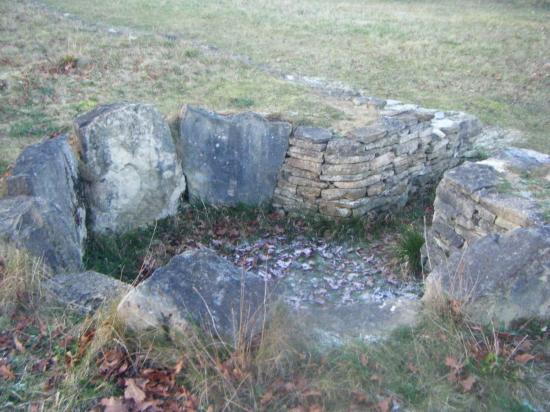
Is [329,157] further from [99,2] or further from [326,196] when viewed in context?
[99,2]

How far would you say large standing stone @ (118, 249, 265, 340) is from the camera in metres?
3.03

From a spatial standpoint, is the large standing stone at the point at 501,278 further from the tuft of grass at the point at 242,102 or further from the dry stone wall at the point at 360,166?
the tuft of grass at the point at 242,102

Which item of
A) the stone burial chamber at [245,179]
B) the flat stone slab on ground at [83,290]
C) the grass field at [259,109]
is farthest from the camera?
the stone burial chamber at [245,179]

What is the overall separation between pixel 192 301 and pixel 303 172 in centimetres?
326

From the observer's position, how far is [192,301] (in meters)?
3.09

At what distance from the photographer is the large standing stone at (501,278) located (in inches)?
130

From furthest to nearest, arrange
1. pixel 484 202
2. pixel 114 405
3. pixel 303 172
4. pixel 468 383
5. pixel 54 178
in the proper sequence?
1. pixel 303 172
2. pixel 54 178
3. pixel 484 202
4. pixel 468 383
5. pixel 114 405

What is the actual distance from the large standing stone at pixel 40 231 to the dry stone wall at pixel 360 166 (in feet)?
8.43

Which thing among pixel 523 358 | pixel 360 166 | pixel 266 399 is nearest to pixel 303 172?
pixel 360 166

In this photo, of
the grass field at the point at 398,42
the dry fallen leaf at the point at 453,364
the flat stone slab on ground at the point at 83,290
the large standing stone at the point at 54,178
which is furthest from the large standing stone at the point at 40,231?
the grass field at the point at 398,42

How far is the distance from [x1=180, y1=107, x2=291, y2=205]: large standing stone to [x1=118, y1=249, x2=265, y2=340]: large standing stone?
3.03 m

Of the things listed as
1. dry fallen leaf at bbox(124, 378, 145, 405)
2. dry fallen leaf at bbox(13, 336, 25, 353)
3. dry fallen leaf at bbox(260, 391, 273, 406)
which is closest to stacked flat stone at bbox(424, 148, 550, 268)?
dry fallen leaf at bbox(260, 391, 273, 406)

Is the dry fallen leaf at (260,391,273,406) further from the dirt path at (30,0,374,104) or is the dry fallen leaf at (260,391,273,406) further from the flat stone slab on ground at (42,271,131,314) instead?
the dirt path at (30,0,374,104)

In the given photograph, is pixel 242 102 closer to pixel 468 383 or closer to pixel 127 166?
pixel 127 166
